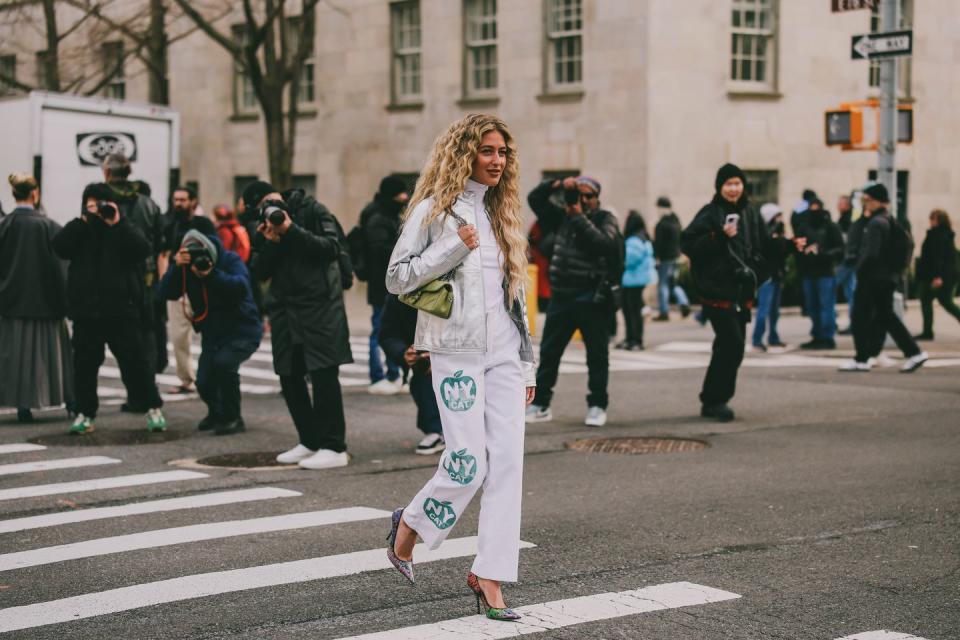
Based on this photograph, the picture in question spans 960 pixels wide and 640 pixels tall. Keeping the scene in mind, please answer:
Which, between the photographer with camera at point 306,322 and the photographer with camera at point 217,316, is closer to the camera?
the photographer with camera at point 306,322

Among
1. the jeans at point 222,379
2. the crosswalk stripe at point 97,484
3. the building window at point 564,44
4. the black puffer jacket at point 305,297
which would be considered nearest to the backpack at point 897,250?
the jeans at point 222,379

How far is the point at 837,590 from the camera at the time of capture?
6086mm

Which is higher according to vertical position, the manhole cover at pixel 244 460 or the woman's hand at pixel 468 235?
the woman's hand at pixel 468 235

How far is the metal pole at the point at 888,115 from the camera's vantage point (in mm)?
17438

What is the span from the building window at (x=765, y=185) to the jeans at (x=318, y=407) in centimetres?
1896

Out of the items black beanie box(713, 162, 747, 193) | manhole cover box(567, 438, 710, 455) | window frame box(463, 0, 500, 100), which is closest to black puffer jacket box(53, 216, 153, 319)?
manhole cover box(567, 438, 710, 455)

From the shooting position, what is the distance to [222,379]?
1106cm

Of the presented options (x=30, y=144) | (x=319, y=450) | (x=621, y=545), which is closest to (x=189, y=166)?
(x=30, y=144)

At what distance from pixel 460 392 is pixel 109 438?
5889mm

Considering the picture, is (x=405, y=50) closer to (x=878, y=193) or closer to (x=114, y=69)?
(x=114, y=69)

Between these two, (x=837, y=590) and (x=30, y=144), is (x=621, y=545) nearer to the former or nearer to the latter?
A: (x=837, y=590)

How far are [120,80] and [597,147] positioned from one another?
15.8 meters

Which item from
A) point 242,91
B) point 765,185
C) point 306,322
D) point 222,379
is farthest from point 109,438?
point 242,91

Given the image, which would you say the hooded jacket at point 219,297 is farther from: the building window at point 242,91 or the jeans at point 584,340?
the building window at point 242,91
